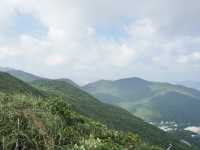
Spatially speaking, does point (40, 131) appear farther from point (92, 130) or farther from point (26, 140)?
point (92, 130)

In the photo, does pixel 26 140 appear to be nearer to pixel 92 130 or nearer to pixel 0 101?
pixel 0 101

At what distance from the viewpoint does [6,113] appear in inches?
605

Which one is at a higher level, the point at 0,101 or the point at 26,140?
the point at 0,101

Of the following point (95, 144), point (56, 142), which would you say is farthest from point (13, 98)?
point (95, 144)

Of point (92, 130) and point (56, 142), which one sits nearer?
point (56, 142)

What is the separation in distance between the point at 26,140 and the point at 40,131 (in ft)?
2.68

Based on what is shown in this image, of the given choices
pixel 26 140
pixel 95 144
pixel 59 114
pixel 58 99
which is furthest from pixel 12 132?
pixel 58 99

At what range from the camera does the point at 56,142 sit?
14.8m

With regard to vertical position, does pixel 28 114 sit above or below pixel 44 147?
above

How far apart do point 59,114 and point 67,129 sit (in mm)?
3194

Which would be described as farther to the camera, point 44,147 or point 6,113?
point 6,113

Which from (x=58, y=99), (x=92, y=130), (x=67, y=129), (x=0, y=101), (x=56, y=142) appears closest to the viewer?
(x=56, y=142)

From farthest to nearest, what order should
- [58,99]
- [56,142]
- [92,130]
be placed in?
[58,99] → [92,130] → [56,142]

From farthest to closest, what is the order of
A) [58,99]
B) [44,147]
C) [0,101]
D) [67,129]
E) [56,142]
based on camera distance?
[58,99], [0,101], [67,129], [56,142], [44,147]
